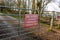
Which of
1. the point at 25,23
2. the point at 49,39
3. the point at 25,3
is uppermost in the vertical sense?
the point at 25,3

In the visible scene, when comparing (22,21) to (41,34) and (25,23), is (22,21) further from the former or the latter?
(41,34)

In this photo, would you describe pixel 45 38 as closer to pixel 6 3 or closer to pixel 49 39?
pixel 49 39

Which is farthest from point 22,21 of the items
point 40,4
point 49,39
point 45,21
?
point 40,4

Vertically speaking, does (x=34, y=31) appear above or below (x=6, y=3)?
below

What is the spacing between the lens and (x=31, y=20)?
601 centimetres

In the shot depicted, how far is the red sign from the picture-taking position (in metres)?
5.79

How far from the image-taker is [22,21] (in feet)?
19.6

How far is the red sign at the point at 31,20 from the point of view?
19.0 feet

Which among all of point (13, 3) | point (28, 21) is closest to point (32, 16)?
point (28, 21)

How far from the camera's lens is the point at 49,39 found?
7012 millimetres

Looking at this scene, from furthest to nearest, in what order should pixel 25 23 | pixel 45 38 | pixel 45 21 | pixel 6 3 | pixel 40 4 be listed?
1. pixel 6 3
2. pixel 40 4
3. pixel 45 21
4. pixel 45 38
5. pixel 25 23

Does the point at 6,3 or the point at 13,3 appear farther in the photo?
the point at 6,3

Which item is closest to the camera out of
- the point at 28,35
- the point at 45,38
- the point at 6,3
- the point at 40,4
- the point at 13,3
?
the point at 28,35

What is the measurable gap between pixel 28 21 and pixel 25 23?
174mm
